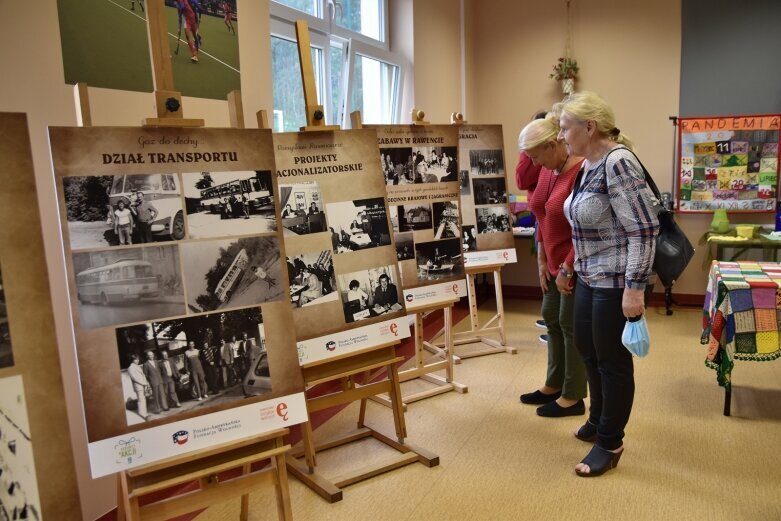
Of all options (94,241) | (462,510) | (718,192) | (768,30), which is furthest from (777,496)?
(768,30)

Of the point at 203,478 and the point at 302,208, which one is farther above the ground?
the point at 302,208

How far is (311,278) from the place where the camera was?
91.6 inches

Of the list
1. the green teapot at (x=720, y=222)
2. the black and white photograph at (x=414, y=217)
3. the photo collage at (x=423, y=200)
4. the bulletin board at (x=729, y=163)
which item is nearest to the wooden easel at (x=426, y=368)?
the photo collage at (x=423, y=200)

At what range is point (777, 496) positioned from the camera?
7.31ft

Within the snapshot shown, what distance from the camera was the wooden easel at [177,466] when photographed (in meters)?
1.60

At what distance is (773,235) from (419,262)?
283 centimetres

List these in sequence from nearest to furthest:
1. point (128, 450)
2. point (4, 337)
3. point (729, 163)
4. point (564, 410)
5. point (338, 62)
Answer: point (4, 337), point (128, 450), point (564, 410), point (338, 62), point (729, 163)

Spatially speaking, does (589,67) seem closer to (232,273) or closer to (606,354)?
(606,354)

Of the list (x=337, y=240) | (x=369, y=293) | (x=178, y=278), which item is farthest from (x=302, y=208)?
(x=178, y=278)

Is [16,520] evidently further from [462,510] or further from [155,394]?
[462,510]

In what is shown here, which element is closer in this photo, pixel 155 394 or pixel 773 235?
pixel 155 394

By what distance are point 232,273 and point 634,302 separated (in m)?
1.36

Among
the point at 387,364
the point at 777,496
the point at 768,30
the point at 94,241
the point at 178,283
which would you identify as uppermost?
the point at 768,30

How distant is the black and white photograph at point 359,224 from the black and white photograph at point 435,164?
702mm
